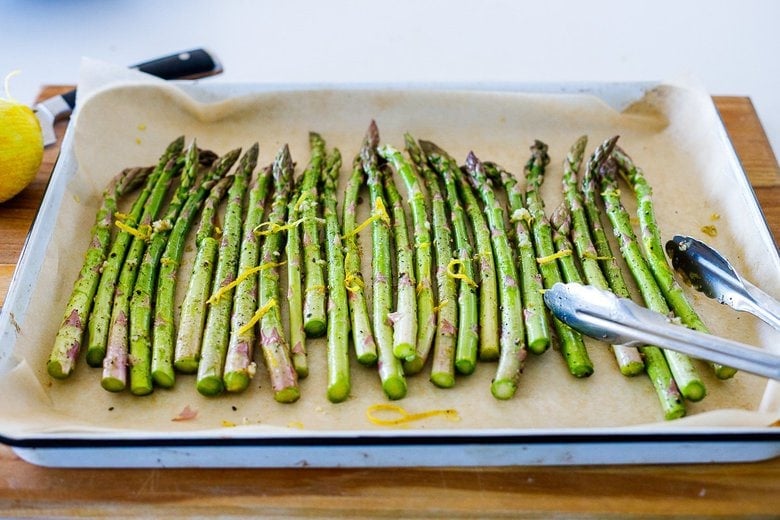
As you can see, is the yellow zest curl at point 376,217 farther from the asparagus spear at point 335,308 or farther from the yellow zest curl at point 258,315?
the yellow zest curl at point 258,315

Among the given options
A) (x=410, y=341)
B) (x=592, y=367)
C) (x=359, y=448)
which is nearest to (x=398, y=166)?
(x=410, y=341)

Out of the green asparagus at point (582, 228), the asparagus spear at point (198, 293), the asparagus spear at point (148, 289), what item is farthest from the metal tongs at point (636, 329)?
A: the asparagus spear at point (148, 289)

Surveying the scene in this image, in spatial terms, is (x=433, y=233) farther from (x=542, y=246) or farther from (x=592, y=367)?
(x=592, y=367)

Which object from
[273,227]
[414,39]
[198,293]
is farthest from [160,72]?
[414,39]

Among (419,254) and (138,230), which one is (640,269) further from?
(138,230)

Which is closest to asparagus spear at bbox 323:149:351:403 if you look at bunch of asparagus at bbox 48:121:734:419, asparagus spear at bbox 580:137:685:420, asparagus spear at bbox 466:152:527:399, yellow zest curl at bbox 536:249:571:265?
bunch of asparagus at bbox 48:121:734:419
